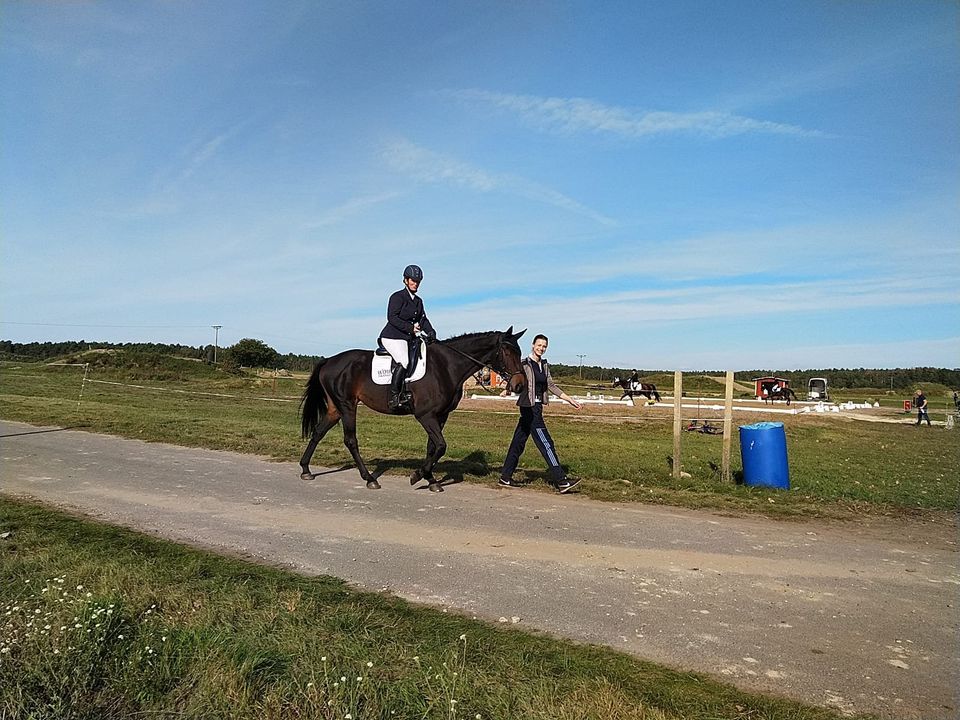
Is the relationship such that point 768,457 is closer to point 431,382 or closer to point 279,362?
point 431,382

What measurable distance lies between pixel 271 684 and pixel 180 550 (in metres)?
3.62

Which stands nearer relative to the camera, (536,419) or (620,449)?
(536,419)

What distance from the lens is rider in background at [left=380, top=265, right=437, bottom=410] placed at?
10820 mm

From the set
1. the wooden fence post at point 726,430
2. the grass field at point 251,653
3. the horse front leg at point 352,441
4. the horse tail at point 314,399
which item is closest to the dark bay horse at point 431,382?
the horse front leg at point 352,441

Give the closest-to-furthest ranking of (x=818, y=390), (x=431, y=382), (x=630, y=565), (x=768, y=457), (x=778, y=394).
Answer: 1. (x=630, y=565)
2. (x=431, y=382)
3. (x=768, y=457)
4. (x=778, y=394)
5. (x=818, y=390)

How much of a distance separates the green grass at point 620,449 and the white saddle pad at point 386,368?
2193mm

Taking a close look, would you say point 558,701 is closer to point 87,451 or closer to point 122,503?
point 122,503

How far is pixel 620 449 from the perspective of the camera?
1850 cm

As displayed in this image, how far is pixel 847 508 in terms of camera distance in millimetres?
9625

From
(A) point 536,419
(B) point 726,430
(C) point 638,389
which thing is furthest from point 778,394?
(A) point 536,419

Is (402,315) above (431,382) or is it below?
above

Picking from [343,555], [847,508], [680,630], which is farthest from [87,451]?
[847,508]

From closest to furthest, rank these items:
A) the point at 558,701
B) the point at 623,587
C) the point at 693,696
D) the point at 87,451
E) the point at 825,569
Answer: the point at 558,701 → the point at 693,696 → the point at 623,587 → the point at 825,569 → the point at 87,451

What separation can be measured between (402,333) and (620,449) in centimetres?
975
